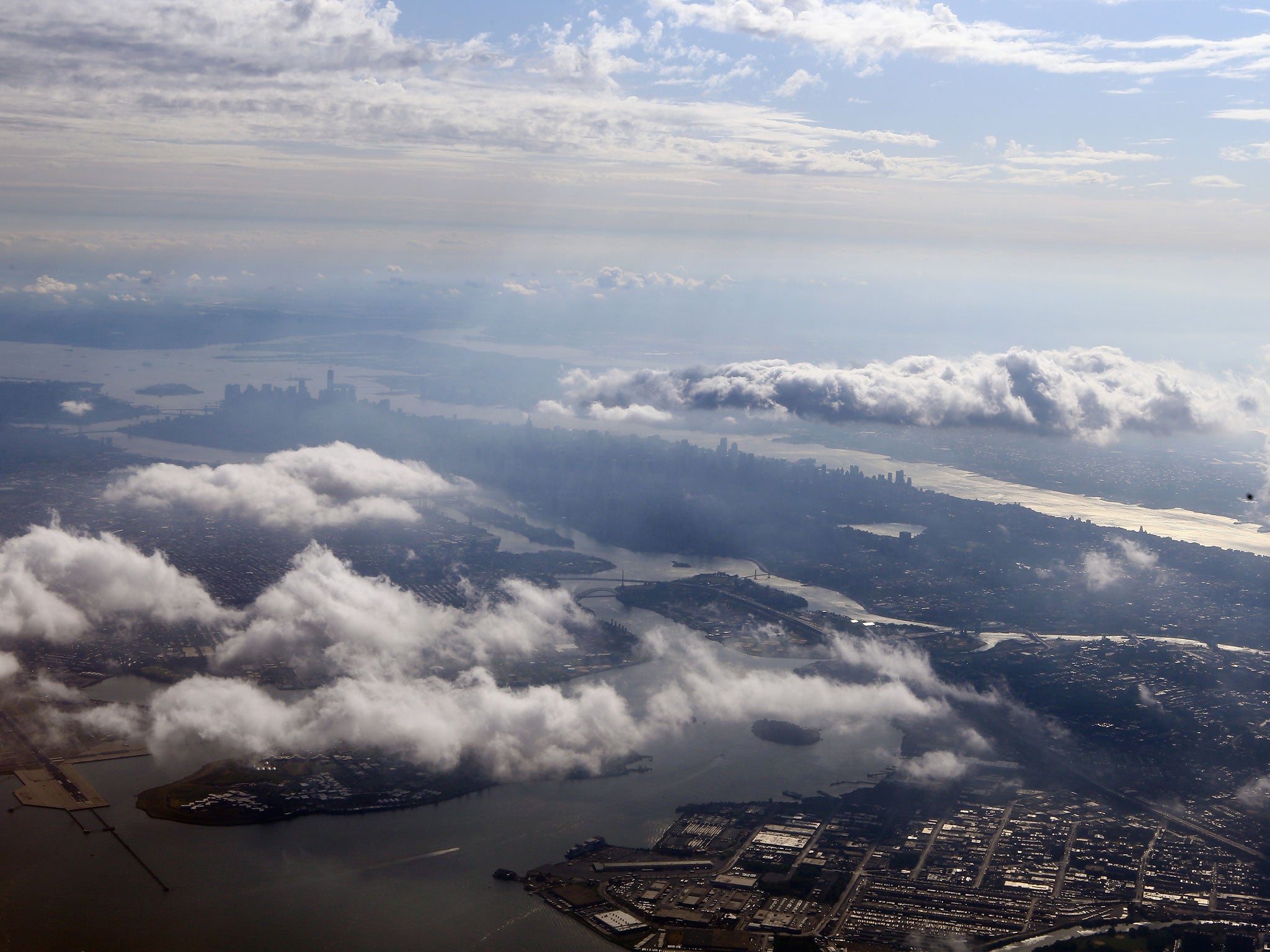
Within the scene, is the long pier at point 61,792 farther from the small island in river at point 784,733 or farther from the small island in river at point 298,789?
the small island in river at point 784,733

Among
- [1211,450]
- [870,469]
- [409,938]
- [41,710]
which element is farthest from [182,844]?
[1211,450]

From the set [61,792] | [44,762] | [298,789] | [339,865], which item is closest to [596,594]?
[298,789]

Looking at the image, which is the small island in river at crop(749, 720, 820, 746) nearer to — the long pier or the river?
the river

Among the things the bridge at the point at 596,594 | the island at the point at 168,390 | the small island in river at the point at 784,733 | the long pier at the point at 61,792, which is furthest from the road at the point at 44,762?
the island at the point at 168,390

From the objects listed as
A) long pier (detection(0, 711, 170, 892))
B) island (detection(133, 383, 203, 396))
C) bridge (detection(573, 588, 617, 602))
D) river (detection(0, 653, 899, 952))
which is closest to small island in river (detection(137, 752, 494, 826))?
river (detection(0, 653, 899, 952))

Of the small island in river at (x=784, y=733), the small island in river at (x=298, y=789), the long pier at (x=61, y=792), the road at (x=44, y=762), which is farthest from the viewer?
the small island in river at (x=784, y=733)

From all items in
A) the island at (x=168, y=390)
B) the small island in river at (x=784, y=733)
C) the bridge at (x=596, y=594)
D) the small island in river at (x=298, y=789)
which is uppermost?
the small island in river at (x=298, y=789)

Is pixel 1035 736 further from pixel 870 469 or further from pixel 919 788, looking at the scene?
pixel 870 469

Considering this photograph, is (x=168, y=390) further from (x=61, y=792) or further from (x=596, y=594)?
(x=61, y=792)
